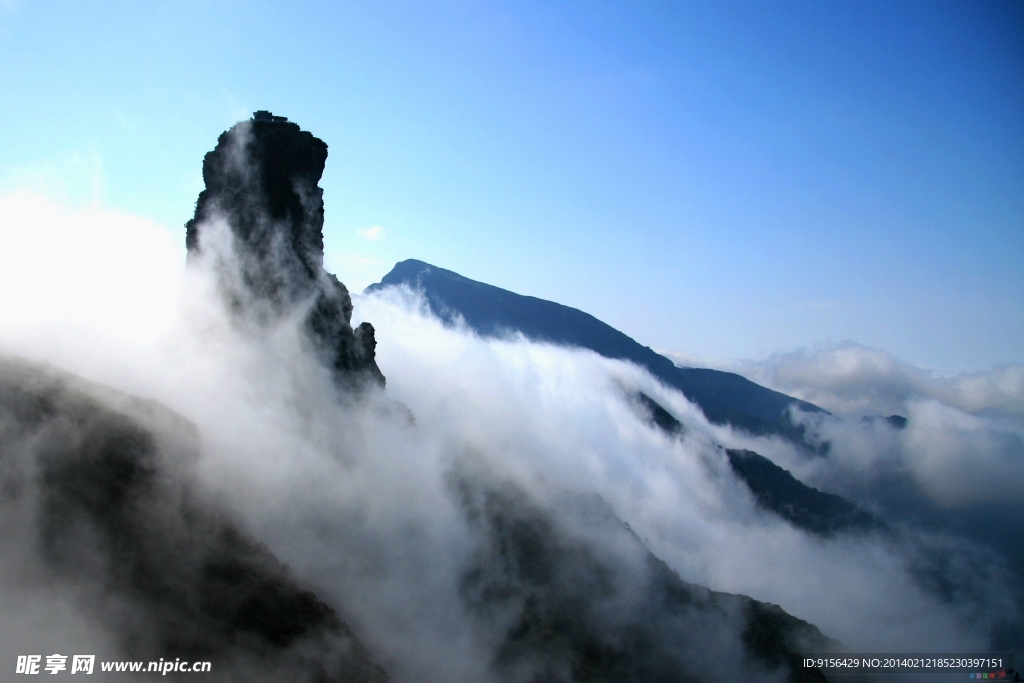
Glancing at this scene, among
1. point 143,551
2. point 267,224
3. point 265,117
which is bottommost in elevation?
point 143,551

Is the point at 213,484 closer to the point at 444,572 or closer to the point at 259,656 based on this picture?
the point at 259,656

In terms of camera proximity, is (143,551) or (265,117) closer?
(143,551)

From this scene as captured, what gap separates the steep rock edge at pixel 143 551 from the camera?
161ft

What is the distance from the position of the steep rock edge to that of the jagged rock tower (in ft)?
133

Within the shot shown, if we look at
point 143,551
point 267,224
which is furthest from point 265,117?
point 143,551

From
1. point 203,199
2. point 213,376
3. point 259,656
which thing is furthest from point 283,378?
point 259,656

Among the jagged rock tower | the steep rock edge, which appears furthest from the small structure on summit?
the steep rock edge

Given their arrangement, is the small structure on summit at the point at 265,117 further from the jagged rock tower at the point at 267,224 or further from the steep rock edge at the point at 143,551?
the steep rock edge at the point at 143,551

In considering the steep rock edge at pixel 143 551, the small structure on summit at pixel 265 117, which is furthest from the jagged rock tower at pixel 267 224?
the steep rock edge at pixel 143 551

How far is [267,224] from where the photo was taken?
331ft

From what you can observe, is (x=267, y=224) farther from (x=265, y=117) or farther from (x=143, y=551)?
(x=143, y=551)

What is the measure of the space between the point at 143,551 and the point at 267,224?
62.4 metres

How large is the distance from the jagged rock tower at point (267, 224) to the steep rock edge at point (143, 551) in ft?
133

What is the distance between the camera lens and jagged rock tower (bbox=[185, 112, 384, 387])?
98.9 meters
